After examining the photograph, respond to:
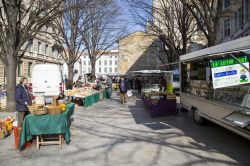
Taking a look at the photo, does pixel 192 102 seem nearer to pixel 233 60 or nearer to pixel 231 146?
pixel 231 146

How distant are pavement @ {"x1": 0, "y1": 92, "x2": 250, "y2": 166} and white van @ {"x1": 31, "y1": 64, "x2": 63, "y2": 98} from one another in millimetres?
6918

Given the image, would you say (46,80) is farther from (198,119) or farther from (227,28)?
(227,28)

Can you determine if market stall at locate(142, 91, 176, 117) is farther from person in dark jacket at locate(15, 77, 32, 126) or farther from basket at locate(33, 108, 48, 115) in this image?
basket at locate(33, 108, 48, 115)

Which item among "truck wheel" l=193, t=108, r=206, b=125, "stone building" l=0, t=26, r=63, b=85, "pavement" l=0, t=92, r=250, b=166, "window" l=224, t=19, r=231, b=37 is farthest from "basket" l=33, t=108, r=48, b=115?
"stone building" l=0, t=26, r=63, b=85

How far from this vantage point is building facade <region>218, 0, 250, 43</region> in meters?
23.2

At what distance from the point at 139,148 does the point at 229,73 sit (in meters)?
2.81

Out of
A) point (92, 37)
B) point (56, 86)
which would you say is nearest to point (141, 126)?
point (56, 86)

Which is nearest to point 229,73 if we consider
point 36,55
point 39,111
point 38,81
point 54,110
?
point 54,110

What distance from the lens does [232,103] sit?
7895mm

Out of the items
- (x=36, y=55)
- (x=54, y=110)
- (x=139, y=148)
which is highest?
(x=36, y=55)

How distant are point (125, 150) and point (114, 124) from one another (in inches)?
154

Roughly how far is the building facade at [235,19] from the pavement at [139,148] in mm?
13848

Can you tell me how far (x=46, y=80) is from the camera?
17422 millimetres

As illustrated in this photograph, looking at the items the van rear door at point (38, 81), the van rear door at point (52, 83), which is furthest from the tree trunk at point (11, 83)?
the van rear door at point (52, 83)
